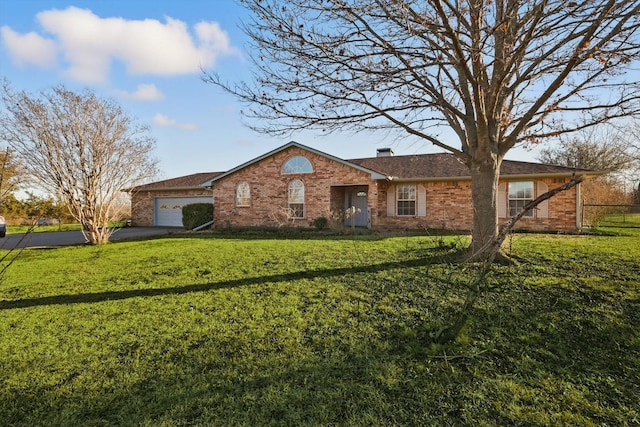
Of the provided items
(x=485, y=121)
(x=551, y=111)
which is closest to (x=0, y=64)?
(x=485, y=121)

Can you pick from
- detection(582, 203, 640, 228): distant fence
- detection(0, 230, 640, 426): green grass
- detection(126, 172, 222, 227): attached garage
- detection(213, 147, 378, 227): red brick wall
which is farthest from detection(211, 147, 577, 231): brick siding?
detection(0, 230, 640, 426): green grass

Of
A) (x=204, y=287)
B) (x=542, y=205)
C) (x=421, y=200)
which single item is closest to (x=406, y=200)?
(x=421, y=200)

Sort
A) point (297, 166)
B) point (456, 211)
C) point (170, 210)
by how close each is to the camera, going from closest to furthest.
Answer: point (456, 211) → point (297, 166) → point (170, 210)

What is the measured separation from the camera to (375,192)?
51.6 feet

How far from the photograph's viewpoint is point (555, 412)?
241 centimetres

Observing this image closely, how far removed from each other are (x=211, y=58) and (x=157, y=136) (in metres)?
8.84

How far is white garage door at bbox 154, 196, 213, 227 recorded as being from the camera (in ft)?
74.7

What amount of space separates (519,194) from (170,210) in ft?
68.6

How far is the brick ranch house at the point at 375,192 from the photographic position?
548 inches

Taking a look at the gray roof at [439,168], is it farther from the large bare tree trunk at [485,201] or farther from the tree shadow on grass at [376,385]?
the tree shadow on grass at [376,385]

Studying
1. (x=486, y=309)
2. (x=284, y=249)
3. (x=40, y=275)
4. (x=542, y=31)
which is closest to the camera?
(x=486, y=309)

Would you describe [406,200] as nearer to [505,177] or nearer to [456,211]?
[456,211]

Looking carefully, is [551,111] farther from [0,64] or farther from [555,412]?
[0,64]

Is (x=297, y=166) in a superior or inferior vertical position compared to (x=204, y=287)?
superior
